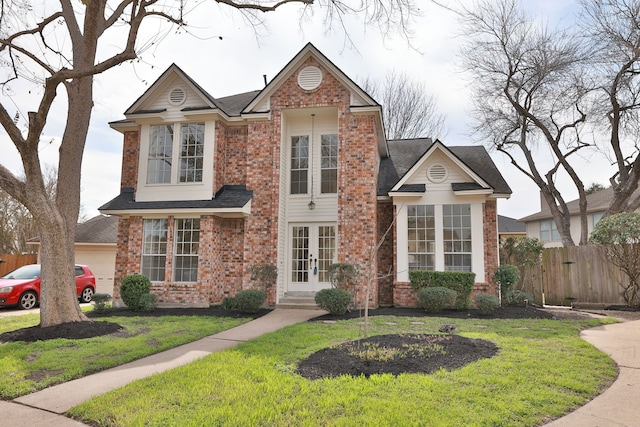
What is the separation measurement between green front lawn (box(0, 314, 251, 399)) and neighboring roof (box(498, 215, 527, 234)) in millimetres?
24748

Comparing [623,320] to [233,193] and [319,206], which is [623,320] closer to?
[319,206]

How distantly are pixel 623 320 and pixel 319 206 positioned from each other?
8404mm

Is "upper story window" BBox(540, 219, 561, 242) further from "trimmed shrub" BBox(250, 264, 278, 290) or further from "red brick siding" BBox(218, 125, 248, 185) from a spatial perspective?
"red brick siding" BBox(218, 125, 248, 185)

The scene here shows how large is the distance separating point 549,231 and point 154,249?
2574 centimetres

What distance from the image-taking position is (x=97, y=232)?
63.5 ft

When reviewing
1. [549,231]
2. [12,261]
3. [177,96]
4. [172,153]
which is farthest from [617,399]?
[549,231]

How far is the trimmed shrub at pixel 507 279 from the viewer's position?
12.1 metres

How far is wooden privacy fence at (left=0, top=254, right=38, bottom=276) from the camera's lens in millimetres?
18766

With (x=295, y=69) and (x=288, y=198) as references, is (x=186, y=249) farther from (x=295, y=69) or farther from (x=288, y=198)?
(x=295, y=69)

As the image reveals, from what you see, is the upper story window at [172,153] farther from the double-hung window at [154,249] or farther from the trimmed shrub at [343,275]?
the trimmed shrub at [343,275]

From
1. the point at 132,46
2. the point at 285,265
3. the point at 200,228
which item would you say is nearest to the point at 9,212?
the point at 200,228

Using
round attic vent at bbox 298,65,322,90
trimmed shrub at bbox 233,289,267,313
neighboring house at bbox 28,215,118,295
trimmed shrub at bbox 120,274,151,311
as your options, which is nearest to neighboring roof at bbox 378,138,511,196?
round attic vent at bbox 298,65,322,90

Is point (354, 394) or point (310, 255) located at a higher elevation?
point (310, 255)

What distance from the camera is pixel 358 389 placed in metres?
4.57
